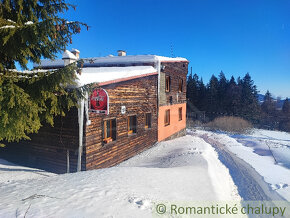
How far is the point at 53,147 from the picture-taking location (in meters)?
7.68

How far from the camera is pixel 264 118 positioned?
1773 inches

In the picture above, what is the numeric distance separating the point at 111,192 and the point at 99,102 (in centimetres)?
351

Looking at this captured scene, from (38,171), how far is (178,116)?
1173cm

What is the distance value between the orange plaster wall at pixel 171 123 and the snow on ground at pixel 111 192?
5.74 m

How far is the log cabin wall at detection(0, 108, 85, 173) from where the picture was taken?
7156 mm

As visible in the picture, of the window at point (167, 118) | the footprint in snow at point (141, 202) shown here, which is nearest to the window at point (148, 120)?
the window at point (167, 118)

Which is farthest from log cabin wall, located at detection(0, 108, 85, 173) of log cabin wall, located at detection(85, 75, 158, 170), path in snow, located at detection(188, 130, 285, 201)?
path in snow, located at detection(188, 130, 285, 201)

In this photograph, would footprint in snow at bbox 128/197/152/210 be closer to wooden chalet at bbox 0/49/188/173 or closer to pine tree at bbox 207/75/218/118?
wooden chalet at bbox 0/49/188/173

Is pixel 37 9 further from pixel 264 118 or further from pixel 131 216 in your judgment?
pixel 264 118

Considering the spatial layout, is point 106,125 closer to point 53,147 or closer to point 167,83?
point 53,147

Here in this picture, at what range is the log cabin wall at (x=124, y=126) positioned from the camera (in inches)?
290

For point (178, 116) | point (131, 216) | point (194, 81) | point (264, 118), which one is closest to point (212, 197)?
point (131, 216)

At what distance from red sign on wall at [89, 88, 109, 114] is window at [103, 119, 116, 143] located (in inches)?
51.3

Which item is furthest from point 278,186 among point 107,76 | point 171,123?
point 171,123
